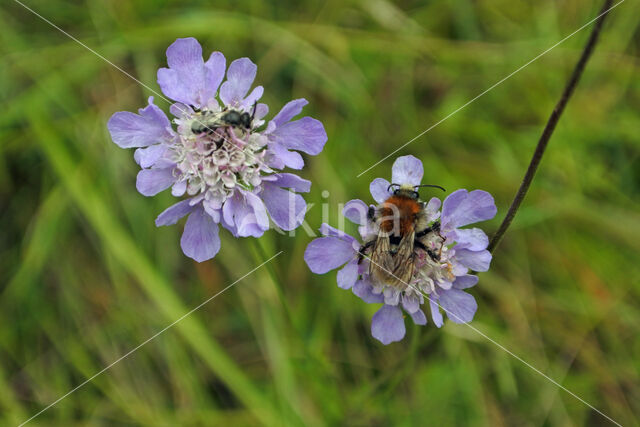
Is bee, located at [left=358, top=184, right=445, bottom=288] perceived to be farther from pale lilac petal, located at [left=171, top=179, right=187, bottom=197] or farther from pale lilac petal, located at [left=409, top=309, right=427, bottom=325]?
pale lilac petal, located at [left=171, top=179, right=187, bottom=197]

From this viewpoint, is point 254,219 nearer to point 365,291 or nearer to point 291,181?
point 291,181

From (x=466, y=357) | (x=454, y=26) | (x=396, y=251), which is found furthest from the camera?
(x=454, y=26)

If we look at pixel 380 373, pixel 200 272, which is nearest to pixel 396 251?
pixel 380 373

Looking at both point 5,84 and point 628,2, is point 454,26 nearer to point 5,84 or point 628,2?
point 628,2

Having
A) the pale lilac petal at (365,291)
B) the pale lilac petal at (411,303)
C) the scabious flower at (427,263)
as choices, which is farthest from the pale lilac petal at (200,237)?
the pale lilac petal at (411,303)

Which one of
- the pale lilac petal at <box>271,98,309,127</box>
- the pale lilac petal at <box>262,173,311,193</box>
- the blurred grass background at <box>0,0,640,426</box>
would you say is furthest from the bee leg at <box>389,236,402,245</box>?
the blurred grass background at <box>0,0,640,426</box>

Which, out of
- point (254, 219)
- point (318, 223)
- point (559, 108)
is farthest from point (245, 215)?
point (318, 223)
